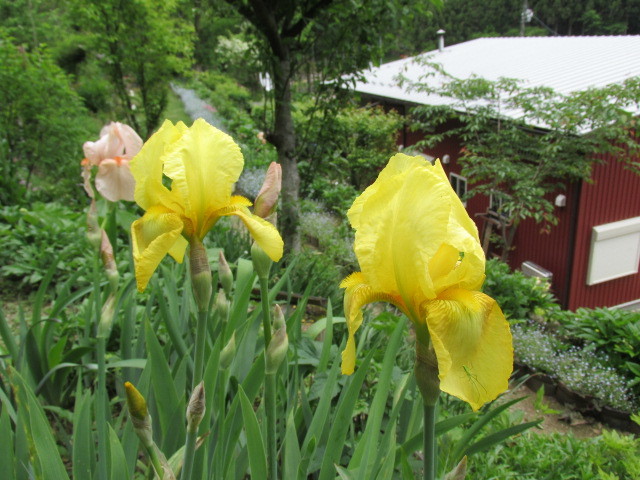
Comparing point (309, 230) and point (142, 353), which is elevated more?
point (142, 353)

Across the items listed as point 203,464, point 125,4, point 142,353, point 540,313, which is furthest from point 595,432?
point 125,4

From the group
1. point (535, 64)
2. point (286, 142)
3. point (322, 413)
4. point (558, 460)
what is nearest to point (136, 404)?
point (322, 413)

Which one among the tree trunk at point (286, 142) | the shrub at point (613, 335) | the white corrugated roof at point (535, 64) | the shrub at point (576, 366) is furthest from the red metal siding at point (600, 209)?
the tree trunk at point (286, 142)

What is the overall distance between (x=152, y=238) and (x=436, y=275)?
0.49m

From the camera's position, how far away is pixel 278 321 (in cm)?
89

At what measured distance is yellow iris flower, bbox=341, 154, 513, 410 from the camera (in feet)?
2.06

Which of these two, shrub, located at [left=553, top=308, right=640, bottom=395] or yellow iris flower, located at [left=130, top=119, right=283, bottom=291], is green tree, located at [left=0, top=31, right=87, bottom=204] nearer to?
yellow iris flower, located at [left=130, top=119, right=283, bottom=291]

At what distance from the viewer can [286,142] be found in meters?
3.82

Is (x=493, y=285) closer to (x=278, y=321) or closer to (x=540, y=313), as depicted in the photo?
(x=540, y=313)

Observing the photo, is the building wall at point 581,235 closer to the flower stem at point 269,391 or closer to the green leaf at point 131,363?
the green leaf at point 131,363

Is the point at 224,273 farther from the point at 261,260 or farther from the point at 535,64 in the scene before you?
the point at 535,64

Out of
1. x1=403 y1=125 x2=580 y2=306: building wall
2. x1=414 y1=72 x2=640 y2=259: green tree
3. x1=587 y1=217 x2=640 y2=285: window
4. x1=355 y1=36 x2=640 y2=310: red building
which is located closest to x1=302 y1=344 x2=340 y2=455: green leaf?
x1=414 y1=72 x2=640 y2=259: green tree

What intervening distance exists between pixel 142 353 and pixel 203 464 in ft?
2.92

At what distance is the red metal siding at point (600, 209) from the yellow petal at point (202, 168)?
754 centimetres
